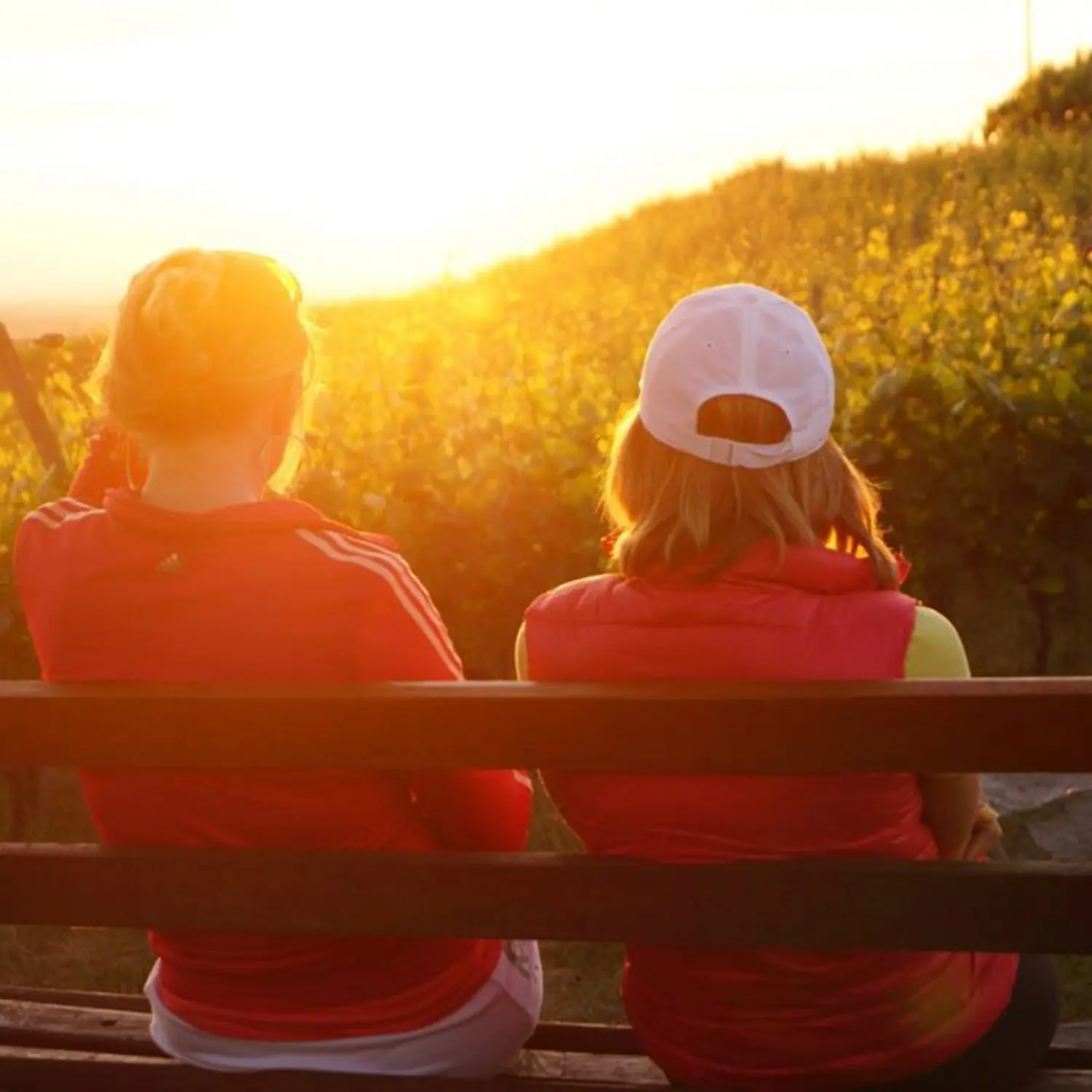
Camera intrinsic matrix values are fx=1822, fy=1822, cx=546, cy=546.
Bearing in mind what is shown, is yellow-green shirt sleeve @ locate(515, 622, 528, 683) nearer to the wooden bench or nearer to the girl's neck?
the wooden bench

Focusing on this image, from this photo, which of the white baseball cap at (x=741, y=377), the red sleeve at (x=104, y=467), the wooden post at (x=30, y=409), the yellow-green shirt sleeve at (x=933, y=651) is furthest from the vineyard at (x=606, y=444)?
the yellow-green shirt sleeve at (x=933, y=651)

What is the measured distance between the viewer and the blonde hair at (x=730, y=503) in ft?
8.04

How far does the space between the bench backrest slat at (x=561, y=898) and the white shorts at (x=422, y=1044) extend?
0.25 metres

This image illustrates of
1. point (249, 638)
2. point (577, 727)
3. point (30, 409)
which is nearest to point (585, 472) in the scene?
point (30, 409)

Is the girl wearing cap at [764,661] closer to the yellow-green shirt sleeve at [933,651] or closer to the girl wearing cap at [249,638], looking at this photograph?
the yellow-green shirt sleeve at [933,651]

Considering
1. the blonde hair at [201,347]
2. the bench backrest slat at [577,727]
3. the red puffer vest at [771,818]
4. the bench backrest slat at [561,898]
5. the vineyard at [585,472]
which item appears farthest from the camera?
the vineyard at [585,472]

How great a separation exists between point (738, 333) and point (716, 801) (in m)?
0.65

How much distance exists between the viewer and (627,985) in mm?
2686

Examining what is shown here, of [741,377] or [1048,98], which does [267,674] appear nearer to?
[741,377]

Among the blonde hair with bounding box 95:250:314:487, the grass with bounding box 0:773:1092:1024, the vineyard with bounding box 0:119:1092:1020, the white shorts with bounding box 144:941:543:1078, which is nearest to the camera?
the blonde hair with bounding box 95:250:314:487

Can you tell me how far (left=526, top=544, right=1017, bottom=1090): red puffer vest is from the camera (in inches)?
93.7

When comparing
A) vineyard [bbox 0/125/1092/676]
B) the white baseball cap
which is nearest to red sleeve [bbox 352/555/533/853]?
the white baseball cap

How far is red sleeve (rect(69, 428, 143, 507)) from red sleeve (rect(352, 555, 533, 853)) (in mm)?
817

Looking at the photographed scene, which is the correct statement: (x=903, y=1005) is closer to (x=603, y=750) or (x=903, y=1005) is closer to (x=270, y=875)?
(x=603, y=750)
